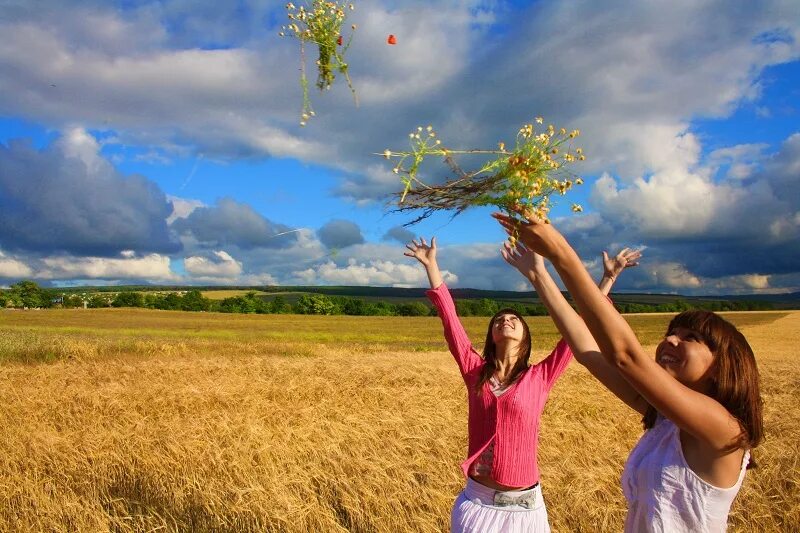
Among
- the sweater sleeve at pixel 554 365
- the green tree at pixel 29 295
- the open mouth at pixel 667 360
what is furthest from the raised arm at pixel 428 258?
the green tree at pixel 29 295

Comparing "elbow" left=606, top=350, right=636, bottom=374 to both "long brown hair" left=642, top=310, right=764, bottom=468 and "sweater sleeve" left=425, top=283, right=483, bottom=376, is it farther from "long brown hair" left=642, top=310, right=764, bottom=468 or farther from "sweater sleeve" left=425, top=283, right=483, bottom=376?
"sweater sleeve" left=425, top=283, right=483, bottom=376

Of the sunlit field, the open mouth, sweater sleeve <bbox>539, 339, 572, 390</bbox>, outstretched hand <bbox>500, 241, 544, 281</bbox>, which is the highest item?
outstretched hand <bbox>500, 241, 544, 281</bbox>

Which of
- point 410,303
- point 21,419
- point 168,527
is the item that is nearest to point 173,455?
point 168,527

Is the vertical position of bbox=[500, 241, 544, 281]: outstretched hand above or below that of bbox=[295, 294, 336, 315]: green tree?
above

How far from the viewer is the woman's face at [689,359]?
7.52ft

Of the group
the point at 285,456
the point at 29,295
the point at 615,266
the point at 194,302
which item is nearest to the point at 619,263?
the point at 615,266

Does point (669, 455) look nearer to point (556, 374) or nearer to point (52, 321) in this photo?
point (556, 374)

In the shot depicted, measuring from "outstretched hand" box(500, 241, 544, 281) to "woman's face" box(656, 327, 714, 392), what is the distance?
0.59 metres

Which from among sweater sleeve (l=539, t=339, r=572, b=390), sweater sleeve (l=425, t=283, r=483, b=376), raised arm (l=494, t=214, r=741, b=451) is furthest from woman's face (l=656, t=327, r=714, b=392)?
sweater sleeve (l=425, t=283, r=483, b=376)

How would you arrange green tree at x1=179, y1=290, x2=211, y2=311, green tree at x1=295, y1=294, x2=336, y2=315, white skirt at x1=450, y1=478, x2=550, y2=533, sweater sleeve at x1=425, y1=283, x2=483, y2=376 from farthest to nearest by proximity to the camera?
1. green tree at x1=295, y1=294, x2=336, y2=315
2. green tree at x1=179, y1=290, x2=211, y2=311
3. sweater sleeve at x1=425, y1=283, x2=483, y2=376
4. white skirt at x1=450, y1=478, x2=550, y2=533

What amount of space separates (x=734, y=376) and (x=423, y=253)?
1.95 m

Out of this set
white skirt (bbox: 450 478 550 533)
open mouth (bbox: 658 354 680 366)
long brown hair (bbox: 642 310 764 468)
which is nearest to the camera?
long brown hair (bbox: 642 310 764 468)

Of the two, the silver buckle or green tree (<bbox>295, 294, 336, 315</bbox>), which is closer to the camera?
the silver buckle

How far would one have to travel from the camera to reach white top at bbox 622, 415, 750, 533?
90.8 inches
